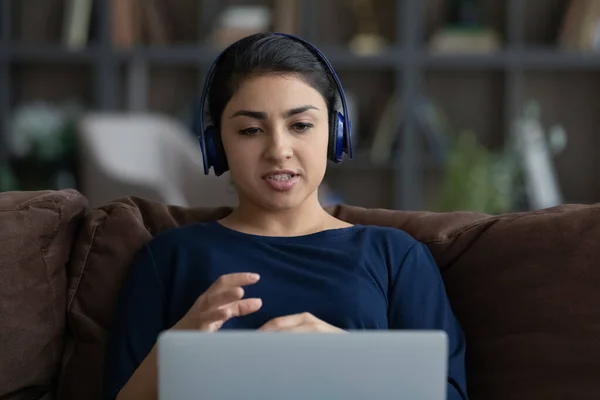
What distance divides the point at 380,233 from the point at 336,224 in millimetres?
83

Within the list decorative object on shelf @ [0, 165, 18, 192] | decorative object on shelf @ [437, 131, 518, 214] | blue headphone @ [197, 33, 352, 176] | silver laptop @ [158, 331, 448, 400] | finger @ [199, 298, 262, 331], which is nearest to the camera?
silver laptop @ [158, 331, 448, 400]

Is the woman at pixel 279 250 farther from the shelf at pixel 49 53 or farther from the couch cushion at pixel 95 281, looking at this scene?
the shelf at pixel 49 53

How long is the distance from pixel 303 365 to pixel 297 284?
464 millimetres

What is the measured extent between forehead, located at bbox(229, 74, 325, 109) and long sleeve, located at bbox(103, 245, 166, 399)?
0.32 meters

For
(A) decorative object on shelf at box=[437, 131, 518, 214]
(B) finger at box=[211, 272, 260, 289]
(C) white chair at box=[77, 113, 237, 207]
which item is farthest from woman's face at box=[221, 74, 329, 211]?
(A) decorative object on shelf at box=[437, 131, 518, 214]

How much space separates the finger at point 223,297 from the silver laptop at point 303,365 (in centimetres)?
25

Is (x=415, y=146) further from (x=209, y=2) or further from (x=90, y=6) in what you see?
(x=90, y=6)

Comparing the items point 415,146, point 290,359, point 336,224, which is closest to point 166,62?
point 415,146

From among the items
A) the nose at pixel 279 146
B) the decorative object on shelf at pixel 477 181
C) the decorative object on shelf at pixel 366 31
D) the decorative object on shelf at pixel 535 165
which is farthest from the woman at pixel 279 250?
the decorative object on shelf at pixel 366 31

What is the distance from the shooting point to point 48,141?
4.98 m

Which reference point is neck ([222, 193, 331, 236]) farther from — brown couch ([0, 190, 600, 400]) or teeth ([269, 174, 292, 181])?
brown couch ([0, 190, 600, 400])

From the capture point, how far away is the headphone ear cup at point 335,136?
1.58 m

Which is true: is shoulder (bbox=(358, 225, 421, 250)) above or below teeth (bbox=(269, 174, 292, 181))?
below

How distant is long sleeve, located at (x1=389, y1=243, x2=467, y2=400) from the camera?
57.9 inches
